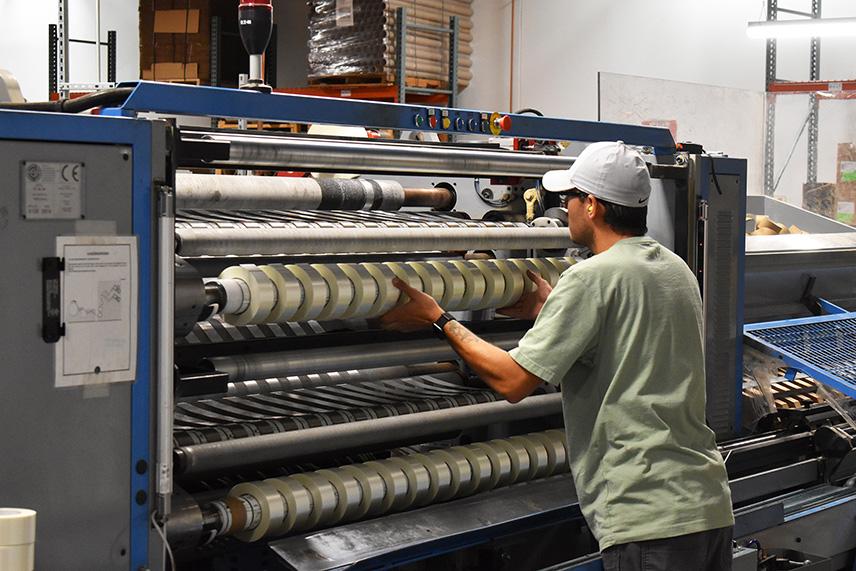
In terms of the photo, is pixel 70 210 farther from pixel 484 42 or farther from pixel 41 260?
pixel 484 42

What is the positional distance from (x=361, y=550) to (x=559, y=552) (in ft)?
2.39

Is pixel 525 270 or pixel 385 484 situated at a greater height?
pixel 525 270

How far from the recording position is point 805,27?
250 inches

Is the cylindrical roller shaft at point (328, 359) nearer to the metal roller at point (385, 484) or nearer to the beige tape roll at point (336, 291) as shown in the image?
the beige tape roll at point (336, 291)

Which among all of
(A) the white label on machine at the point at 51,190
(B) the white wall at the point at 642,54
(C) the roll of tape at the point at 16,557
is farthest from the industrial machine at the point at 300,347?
(B) the white wall at the point at 642,54

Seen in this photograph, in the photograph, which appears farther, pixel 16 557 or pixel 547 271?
pixel 547 271

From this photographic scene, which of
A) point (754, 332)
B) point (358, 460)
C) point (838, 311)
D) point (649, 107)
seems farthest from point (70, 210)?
point (649, 107)

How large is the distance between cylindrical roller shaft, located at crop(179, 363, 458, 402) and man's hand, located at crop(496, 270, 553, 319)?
0.35 meters

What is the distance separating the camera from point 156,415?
1765 mm

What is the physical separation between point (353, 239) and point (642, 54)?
22.1ft

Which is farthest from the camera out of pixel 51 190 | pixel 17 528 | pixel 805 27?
pixel 805 27

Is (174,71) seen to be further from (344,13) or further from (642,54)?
(642,54)

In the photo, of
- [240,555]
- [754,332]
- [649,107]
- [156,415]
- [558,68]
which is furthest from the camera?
[558,68]

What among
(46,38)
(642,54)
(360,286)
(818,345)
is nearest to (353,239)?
(360,286)
